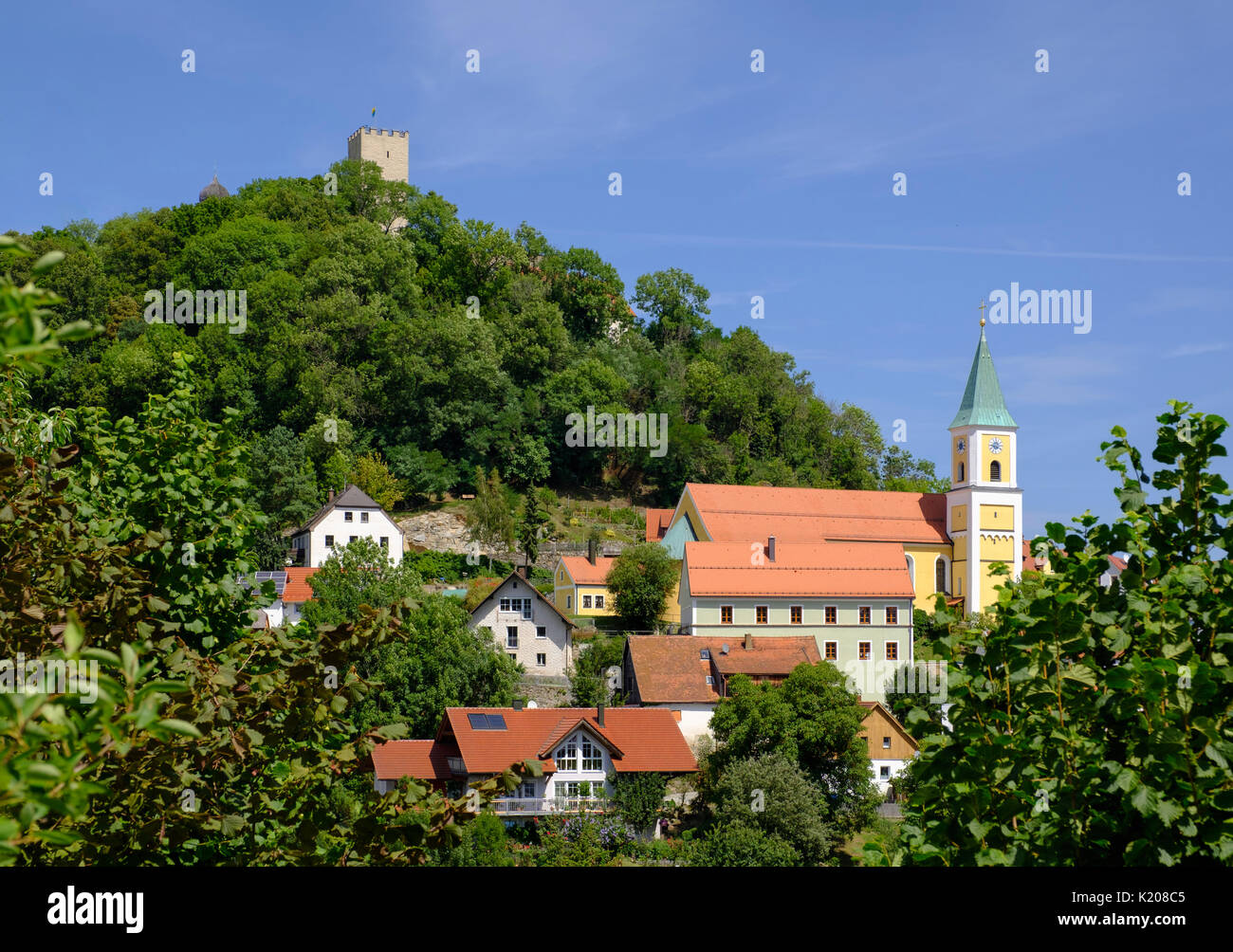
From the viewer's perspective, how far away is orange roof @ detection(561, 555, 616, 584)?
63.5 meters

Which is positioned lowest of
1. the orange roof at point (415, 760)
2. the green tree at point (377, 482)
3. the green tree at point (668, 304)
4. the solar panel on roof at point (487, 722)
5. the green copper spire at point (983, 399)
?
the orange roof at point (415, 760)

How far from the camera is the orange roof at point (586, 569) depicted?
63.5 metres

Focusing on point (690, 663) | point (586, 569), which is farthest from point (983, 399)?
point (690, 663)

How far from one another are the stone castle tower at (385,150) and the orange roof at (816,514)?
59871 mm

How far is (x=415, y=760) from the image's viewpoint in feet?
140

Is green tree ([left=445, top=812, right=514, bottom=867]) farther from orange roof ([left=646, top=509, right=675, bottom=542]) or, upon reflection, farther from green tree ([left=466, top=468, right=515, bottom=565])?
orange roof ([left=646, top=509, right=675, bottom=542])

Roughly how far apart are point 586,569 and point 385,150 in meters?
66.6

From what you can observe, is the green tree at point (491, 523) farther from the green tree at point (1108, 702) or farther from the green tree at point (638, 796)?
the green tree at point (1108, 702)

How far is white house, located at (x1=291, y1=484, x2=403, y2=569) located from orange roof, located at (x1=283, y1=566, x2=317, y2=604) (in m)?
4.94

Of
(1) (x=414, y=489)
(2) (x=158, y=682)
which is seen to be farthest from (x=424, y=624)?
(2) (x=158, y=682)

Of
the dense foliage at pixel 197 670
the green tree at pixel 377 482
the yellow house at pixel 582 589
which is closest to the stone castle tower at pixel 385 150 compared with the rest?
the green tree at pixel 377 482

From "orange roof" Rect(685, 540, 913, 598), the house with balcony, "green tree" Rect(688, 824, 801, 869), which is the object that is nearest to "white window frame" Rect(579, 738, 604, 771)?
the house with balcony
